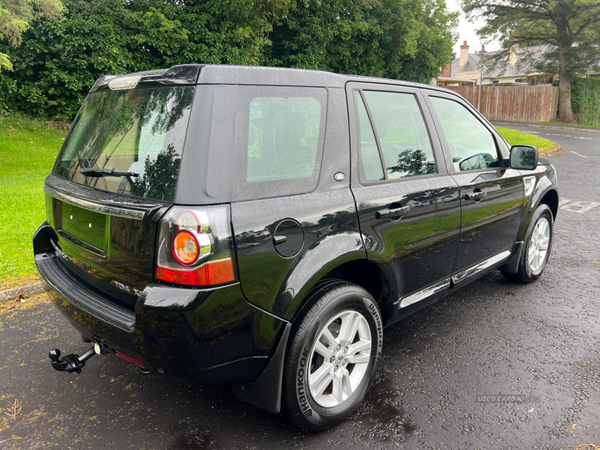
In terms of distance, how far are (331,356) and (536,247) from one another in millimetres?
3024

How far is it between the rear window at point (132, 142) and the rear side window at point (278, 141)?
0.91ft

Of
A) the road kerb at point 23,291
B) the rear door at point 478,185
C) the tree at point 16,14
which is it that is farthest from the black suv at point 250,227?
the tree at point 16,14

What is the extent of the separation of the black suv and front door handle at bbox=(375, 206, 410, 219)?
20mm

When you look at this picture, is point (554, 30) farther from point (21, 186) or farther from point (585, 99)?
point (21, 186)

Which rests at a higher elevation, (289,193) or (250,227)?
(289,193)

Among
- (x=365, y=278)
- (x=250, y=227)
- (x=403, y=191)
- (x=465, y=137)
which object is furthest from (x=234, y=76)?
(x=465, y=137)

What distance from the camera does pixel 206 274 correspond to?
2049mm

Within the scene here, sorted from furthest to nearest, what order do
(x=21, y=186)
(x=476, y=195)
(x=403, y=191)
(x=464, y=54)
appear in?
(x=464, y=54) < (x=21, y=186) < (x=476, y=195) < (x=403, y=191)

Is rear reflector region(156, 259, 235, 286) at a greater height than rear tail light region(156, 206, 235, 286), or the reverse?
rear tail light region(156, 206, 235, 286)

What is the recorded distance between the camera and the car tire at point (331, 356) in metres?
2.38

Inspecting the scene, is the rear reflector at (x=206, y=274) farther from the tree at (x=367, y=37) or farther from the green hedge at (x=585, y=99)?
the green hedge at (x=585, y=99)

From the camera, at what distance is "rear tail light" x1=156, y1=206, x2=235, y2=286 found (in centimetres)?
204

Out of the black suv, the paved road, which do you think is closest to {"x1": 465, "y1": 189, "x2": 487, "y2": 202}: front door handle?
the black suv

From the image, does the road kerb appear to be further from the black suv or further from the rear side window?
the rear side window
